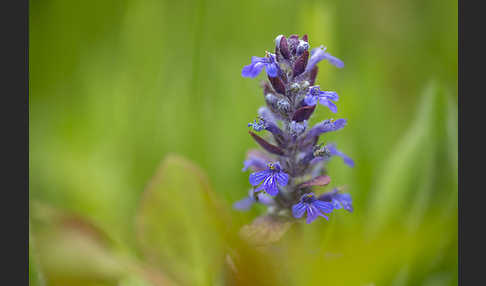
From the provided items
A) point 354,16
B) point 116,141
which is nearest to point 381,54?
point 354,16

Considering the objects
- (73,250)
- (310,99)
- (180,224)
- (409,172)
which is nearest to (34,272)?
(73,250)

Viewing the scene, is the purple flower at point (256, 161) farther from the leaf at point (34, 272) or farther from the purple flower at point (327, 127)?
the leaf at point (34, 272)

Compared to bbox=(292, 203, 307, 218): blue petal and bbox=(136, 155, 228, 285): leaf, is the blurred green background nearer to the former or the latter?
bbox=(136, 155, 228, 285): leaf

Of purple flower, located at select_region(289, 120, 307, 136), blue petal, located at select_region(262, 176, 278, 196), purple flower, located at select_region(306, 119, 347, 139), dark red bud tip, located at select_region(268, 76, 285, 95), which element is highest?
dark red bud tip, located at select_region(268, 76, 285, 95)

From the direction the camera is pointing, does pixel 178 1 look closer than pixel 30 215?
No

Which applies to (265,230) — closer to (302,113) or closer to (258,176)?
(258,176)

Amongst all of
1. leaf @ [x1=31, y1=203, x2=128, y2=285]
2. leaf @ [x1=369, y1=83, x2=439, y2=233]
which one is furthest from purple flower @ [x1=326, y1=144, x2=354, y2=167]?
leaf @ [x1=31, y1=203, x2=128, y2=285]

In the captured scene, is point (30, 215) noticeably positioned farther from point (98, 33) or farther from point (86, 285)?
point (98, 33)
